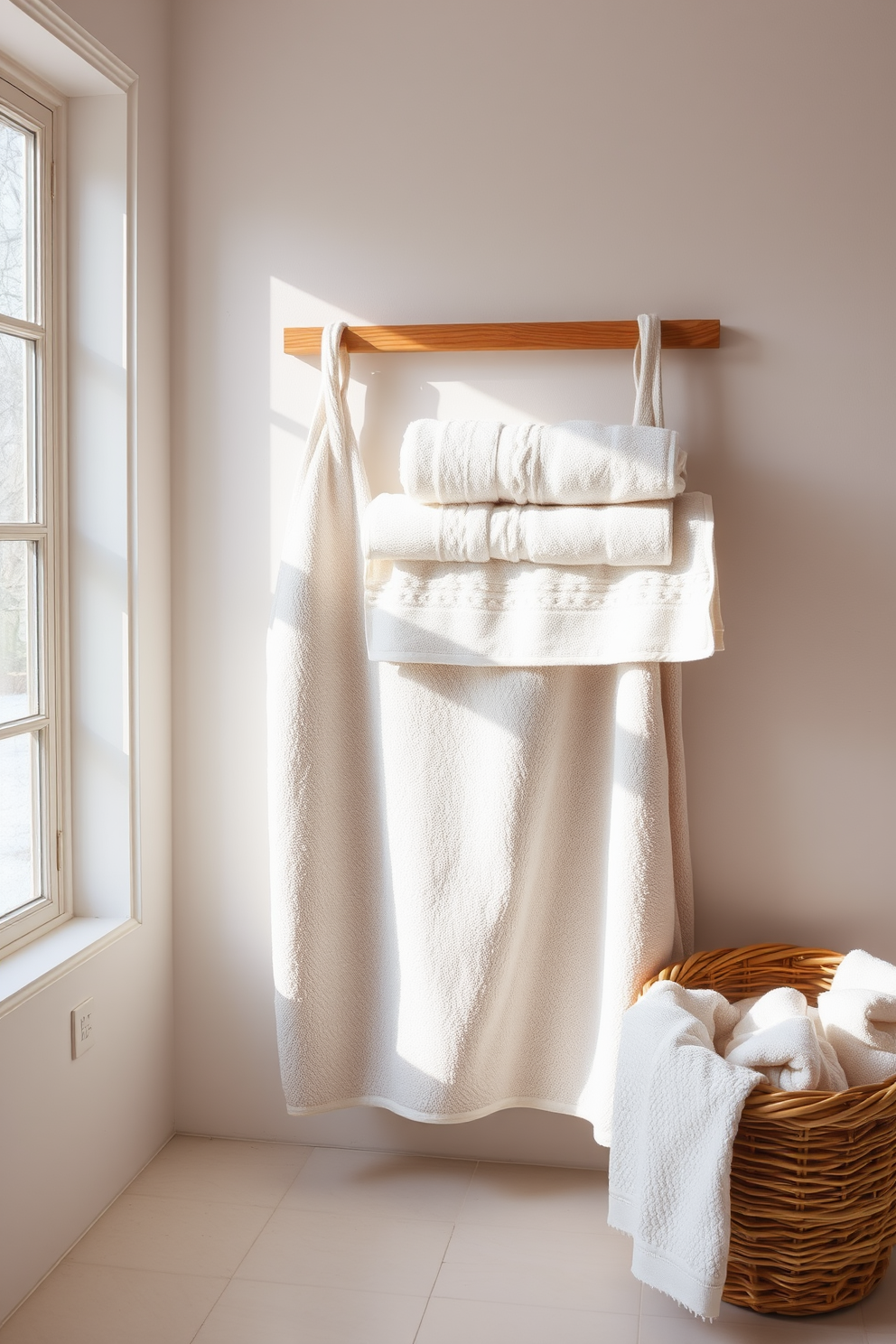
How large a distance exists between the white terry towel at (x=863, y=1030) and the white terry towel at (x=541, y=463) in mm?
721

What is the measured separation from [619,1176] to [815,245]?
1328mm

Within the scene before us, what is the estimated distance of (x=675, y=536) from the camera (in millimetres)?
1611

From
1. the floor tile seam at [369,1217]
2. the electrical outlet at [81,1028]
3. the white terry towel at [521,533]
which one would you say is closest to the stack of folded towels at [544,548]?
the white terry towel at [521,533]

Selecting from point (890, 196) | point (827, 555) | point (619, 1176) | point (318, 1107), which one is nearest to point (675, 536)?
point (827, 555)

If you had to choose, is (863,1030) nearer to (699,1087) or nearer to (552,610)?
(699,1087)

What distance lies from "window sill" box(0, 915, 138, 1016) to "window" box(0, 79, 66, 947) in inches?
1.1

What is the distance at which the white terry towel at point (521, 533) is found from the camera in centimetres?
157

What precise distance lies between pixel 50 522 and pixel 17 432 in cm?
14

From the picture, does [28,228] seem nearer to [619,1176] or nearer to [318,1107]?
[318,1107]

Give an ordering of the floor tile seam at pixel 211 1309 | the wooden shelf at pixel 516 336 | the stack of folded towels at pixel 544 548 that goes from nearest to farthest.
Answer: the floor tile seam at pixel 211 1309 → the stack of folded towels at pixel 544 548 → the wooden shelf at pixel 516 336

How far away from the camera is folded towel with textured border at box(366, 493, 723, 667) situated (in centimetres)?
158

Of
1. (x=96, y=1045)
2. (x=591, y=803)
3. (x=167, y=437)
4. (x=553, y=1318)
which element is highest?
(x=167, y=437)

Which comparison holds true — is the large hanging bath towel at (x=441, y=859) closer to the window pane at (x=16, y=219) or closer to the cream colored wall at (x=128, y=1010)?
the cream colored wall at (x=128, y=1010)

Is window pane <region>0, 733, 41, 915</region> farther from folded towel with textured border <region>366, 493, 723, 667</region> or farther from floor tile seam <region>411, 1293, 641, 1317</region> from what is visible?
floor tile seam <region>411, 1293, 641, 1317</region>
